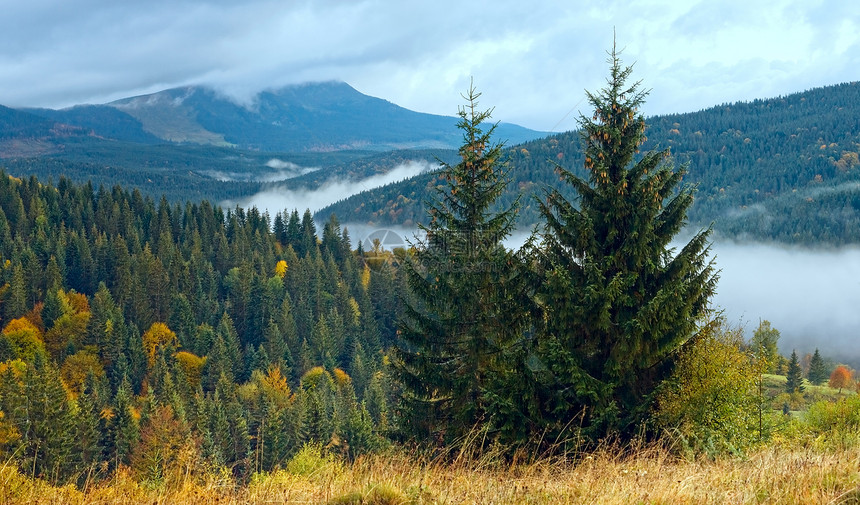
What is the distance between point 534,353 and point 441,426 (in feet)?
15.0

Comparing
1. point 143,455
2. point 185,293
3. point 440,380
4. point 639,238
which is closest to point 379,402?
point 143,455

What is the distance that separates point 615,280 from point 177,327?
105221 mm

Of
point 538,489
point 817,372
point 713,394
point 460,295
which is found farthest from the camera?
point 817,372

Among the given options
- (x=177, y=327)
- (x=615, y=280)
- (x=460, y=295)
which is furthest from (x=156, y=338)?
(x=615, y=280)

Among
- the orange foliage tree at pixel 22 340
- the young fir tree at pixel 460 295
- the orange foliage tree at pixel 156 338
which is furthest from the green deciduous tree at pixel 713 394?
the orange foliage tree at pixel 22 340

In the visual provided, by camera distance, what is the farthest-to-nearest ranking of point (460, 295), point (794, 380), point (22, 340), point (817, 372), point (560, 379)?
1. point (817, 372)
2. point (794, 380)
3. point (22, 340)
4. point (460, 295)
5. point (560, 379)

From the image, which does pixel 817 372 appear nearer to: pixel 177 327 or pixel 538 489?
pixel 177 327

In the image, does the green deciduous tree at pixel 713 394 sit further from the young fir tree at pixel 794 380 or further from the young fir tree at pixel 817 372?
the young fir tree at pixel 817 372

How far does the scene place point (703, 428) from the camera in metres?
12.2

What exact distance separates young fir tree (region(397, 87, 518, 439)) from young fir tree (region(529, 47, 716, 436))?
179 cm

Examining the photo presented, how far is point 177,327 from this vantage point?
346ft

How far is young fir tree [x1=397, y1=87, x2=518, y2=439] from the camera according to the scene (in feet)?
54.7

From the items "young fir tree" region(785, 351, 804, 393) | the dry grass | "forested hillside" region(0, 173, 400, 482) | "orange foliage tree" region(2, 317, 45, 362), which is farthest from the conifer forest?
"young fir tree" region(785, 351, 804, 393)

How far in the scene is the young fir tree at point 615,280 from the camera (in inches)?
550
